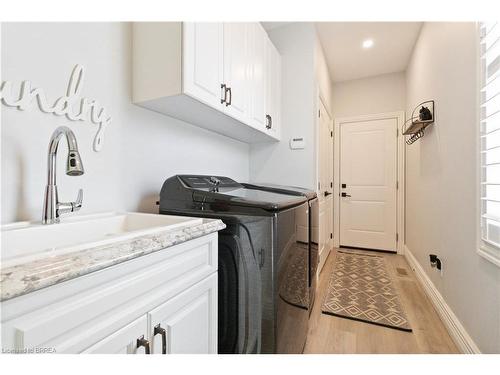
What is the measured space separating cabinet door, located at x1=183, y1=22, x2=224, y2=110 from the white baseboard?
2.03 meters

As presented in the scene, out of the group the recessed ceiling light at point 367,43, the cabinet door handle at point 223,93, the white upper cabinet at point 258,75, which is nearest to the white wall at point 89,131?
the cabinet door handle at point 223,93

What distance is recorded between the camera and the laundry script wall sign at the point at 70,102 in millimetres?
845

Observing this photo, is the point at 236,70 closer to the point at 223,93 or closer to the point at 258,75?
the point at 223,93

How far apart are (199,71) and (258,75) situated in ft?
2.86

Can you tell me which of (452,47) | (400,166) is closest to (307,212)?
(452,47)

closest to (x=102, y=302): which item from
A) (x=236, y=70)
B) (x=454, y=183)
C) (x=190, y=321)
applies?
(x=190, y=321)

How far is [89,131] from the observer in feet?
3.64

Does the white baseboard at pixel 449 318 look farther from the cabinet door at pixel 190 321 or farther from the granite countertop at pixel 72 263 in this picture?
the granite countertop at pixel 72 263

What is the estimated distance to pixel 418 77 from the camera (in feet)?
9.05

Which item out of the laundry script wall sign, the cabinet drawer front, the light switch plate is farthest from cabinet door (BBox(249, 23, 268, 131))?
the cabinet drawer front

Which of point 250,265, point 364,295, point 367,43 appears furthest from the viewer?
point 367,43

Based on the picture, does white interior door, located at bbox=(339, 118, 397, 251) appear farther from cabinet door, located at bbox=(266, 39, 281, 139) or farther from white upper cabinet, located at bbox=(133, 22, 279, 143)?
white upper cabinet, located at bbox=(133, 22, 279, 143)

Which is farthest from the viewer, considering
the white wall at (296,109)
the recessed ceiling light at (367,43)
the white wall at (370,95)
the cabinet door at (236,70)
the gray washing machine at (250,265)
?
the white wall at (370,95)

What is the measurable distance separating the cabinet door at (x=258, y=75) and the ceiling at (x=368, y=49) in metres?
0.92
